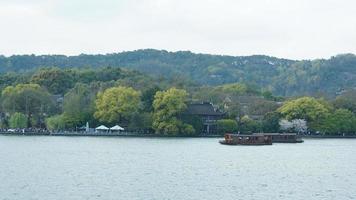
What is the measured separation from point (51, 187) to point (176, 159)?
19.2m

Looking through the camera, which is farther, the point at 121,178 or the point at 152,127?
the point at 152,127

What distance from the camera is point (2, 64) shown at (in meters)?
194

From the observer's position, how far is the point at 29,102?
9569cm

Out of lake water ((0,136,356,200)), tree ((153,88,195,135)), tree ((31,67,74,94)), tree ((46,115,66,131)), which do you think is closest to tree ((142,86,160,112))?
tree ((153,88,195,135))

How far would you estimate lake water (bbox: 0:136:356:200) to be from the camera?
120 feet

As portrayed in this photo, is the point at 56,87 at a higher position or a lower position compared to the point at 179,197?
higher

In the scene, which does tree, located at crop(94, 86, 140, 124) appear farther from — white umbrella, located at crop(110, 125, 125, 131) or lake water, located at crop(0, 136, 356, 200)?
lake water, located at crop(0, 136, 356, 200)

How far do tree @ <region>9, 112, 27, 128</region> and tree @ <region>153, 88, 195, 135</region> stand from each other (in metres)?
17.3

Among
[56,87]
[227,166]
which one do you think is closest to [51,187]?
[227,166]

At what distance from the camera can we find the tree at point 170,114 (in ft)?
291

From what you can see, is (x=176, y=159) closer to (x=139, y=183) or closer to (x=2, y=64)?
(x=139, y=183)

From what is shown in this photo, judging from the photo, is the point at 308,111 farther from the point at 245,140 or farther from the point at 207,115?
the point at 245,140

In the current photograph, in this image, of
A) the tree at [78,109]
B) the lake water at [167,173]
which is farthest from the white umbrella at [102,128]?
the lake water at [167,173]

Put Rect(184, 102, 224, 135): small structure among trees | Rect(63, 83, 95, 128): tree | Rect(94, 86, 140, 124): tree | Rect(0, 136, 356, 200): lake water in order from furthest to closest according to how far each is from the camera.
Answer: Rect(184, 102, 224, 135): small structure among trees, Rect(63, 83, 95, 128): tree, Rect(94, 86, 140, 124): tree, Rect(0, 136, 356, 200): lake water
